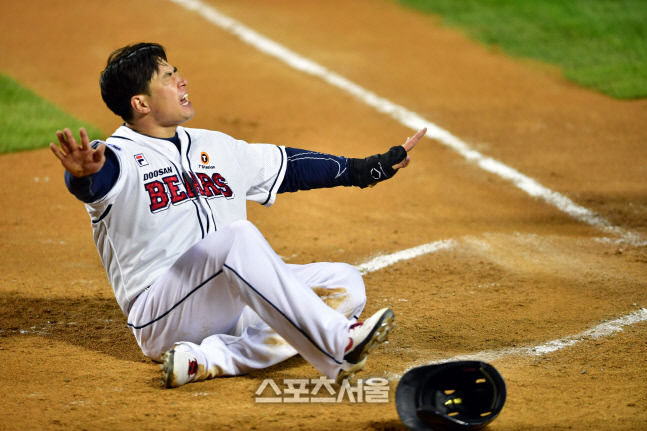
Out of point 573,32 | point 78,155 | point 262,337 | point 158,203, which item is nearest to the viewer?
point 78,155

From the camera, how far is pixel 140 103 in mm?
3852

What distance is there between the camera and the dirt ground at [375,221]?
355 cm

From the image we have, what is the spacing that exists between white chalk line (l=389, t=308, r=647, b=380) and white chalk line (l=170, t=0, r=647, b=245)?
1.23 meters

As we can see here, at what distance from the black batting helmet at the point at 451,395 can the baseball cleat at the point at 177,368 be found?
2.98 ft

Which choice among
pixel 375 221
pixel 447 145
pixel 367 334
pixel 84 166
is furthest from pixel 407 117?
pixel 84 166

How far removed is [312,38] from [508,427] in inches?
281

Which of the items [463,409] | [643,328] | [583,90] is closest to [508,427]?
[463,409]

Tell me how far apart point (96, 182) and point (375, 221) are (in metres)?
2.71

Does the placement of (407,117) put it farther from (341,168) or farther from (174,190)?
(174,190)

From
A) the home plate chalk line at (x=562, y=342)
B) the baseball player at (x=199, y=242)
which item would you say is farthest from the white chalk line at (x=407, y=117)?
the baseball player at (x=199, y=242)

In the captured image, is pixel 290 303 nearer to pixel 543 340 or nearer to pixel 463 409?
pixel 463 409

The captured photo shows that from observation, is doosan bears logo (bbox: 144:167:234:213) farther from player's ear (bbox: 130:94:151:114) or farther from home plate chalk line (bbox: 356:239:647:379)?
home plate chalk line (bbox: 356:239:647:379)

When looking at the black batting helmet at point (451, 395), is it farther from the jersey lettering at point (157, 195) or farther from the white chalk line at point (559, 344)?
the jersey lettering at point (157, 195)

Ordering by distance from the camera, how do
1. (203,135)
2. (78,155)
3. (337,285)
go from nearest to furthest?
(78,155) < (337,285) < (203,135)
